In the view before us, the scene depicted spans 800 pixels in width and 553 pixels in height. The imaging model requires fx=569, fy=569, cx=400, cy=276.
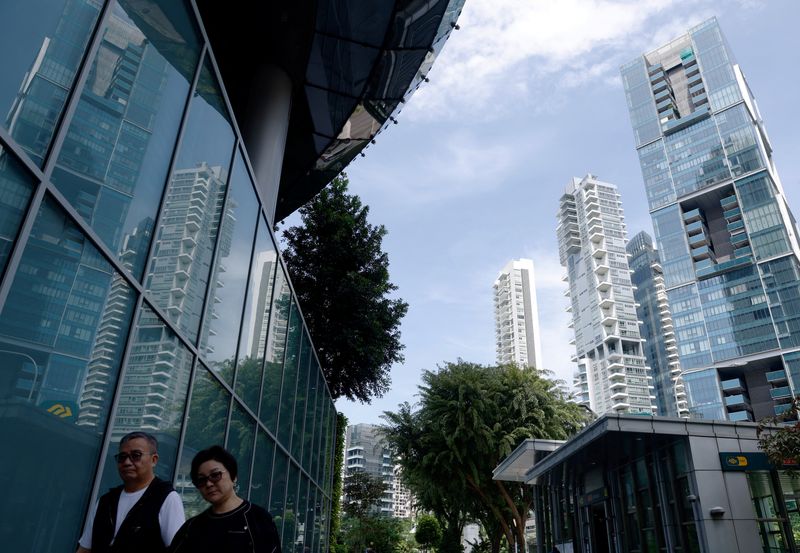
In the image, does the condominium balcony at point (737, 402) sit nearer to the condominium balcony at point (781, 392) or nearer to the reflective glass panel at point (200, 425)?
the condominium balcony at point (781, 392)

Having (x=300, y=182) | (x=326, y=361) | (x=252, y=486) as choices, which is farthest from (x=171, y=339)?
(x=326, y=361)

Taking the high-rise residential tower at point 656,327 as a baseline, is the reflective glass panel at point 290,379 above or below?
below

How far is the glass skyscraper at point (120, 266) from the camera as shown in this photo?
7.66ft

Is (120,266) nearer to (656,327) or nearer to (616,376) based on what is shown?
(616,376)

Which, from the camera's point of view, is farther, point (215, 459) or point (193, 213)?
point (193, 213)

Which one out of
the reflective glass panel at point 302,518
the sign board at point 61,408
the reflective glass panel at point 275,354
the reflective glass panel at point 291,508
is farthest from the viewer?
the reflective glass panel at point 302,518

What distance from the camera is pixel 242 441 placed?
6090 millimetres

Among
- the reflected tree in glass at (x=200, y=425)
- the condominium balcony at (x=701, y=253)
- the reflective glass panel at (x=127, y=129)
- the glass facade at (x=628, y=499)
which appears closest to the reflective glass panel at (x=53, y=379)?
the reflective glass panel at (x=127, y=129)

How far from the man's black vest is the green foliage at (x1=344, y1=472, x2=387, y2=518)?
Result: 1436 inches

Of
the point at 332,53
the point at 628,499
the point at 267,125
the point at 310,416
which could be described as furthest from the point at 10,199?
the point at 628,499

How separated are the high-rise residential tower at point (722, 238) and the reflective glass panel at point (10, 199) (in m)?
83.4

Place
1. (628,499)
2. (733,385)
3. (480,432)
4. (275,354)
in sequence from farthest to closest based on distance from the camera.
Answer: (733,385)
(480,432)
(628,499)
(275,354)

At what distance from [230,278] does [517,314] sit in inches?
6897

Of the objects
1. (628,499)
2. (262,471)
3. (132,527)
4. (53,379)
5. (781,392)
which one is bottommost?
(132,527)
